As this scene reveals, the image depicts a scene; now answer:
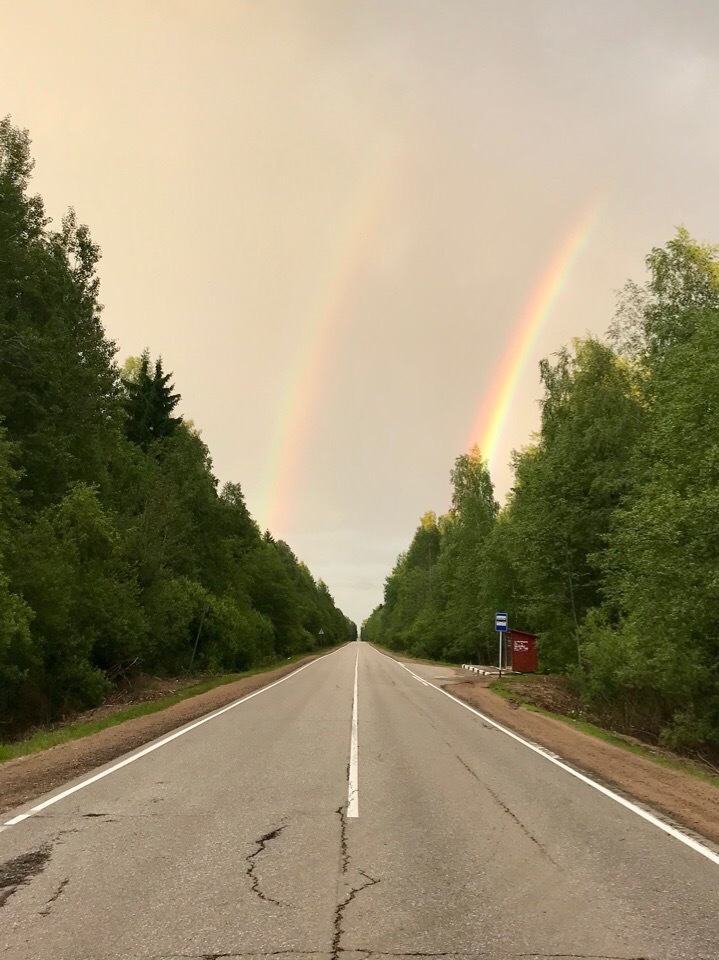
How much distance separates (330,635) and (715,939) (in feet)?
482

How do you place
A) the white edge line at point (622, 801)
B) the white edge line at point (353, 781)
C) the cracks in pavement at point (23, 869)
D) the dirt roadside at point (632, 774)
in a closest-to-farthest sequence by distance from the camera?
1. the cracks in pavement at point (23, 869)
2. the white edge line at point (622, 801)
3. the white edge line at point (353, 781)
4. the dirt roadside at point (632, 774)

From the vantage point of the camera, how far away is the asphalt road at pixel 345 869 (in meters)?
4.03

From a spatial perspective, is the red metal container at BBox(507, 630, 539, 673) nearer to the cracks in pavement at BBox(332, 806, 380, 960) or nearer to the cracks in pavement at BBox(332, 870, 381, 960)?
the cracks in pavement at BBox(332, 806, 380, 960)

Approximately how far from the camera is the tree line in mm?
15438

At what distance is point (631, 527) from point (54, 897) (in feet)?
54.5

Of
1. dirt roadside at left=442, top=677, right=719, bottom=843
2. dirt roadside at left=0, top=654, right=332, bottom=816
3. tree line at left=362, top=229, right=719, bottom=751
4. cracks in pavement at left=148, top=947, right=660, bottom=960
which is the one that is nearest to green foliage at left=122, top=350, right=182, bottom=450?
tree line at left=362, top=229, right=719, bottom=751

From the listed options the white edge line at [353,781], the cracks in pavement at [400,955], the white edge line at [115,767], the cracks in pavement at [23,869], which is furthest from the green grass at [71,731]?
the cracks in pavement at [400,955]

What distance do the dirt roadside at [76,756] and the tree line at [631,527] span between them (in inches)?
484

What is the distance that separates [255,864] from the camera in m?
5.41

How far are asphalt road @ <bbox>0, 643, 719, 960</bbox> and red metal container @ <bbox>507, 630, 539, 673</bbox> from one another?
30634 millimetres

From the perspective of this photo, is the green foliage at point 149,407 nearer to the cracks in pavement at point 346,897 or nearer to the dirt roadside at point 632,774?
the dirt roadside at point 632,774

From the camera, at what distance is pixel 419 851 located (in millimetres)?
5844

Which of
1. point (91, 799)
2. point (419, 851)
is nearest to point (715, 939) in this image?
point (419, 851)

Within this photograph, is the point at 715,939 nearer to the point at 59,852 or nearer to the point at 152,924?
the point at 152,924
